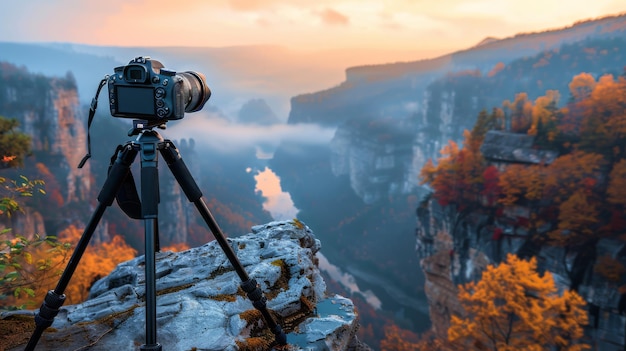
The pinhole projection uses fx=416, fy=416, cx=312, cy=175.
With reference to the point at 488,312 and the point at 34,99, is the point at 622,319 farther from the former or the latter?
the point at 34,99

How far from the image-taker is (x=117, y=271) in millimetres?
5230

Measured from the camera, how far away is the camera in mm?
2797

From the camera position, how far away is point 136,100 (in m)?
2.85

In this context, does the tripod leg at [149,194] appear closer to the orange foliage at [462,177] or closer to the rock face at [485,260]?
the rock face at [485,260]

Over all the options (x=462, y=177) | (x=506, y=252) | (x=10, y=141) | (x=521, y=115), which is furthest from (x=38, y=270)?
(x=521, y=115)

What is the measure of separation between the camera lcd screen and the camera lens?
0.84ft

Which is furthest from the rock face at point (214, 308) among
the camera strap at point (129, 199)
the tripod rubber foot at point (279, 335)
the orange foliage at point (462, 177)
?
the orange foliage at point (462, 177)

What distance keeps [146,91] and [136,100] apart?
0.34ft

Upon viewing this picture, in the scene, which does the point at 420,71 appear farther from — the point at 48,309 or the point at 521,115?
the point at 48,309

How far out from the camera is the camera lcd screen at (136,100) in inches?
111

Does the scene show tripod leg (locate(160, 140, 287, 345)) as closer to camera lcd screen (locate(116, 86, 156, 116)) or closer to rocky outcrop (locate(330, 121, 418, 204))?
camera lcd screen (locate(116, 86, 156, 116))

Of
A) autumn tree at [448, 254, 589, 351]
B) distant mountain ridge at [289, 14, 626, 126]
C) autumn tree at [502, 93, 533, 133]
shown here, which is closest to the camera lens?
autumn tree at [448, 254, 589, 351]

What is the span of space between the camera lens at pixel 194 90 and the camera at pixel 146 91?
114 mm

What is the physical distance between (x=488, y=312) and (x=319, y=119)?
5115 inches
